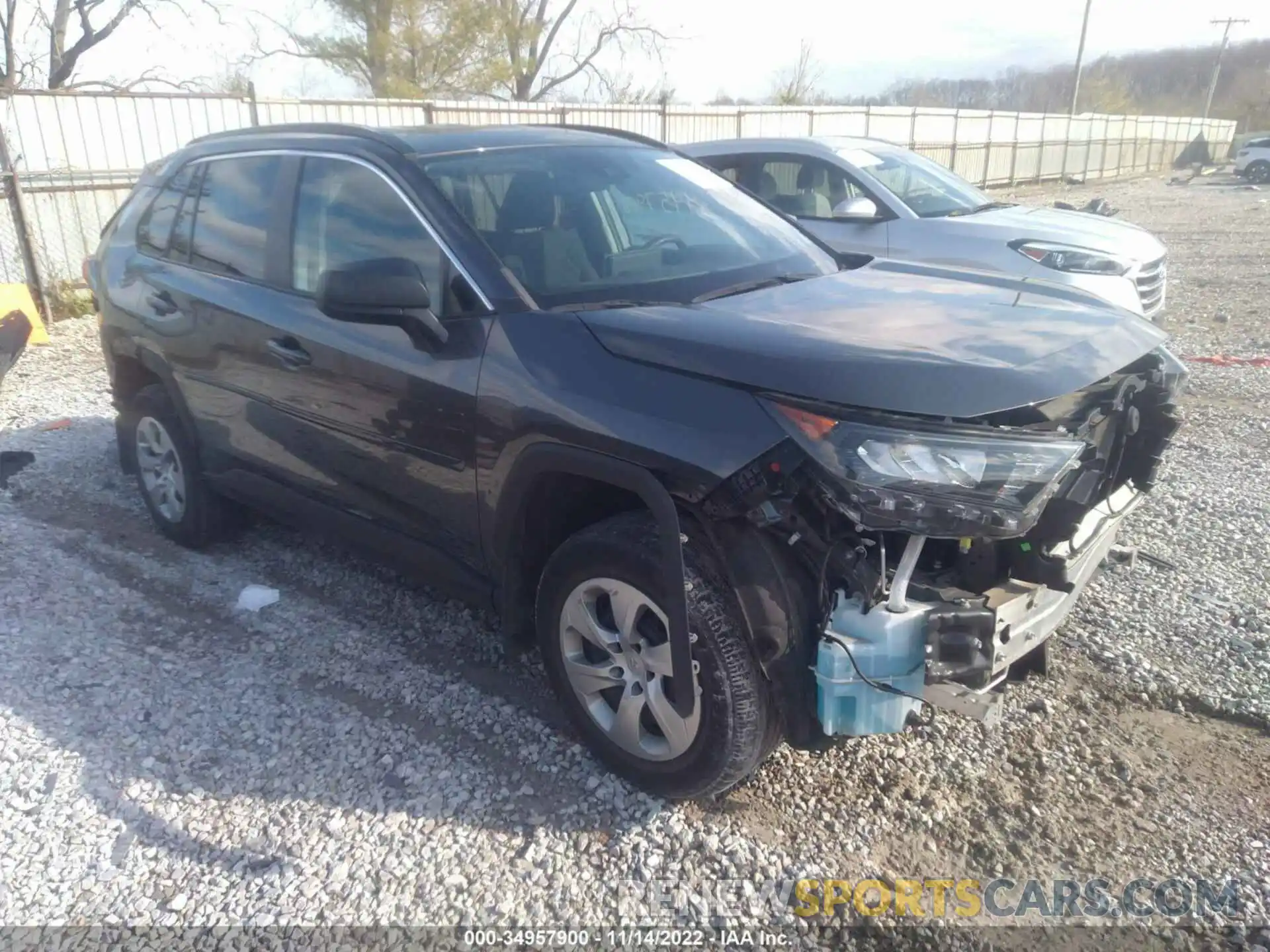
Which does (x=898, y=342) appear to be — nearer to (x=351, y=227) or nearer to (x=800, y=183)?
(x=351, y=227)

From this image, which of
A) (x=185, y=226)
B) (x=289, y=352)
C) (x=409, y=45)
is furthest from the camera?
(x=409, y=45)

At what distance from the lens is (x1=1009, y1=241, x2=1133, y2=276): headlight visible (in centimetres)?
692

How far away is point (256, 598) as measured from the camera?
4211mm

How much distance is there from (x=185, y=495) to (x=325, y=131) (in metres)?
1.91

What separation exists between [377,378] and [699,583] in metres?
1.41

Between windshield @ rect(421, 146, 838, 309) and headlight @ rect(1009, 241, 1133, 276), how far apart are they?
3.73m

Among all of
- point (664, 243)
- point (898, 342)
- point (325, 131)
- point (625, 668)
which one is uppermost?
point (325, 131)

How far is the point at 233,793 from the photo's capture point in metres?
2.96

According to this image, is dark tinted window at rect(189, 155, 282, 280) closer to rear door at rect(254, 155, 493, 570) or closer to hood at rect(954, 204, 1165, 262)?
rear door at rect(254, 155, 493, 570)

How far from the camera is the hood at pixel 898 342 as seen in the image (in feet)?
7.73

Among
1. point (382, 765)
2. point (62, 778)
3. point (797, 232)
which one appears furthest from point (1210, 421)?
point (62, 778)

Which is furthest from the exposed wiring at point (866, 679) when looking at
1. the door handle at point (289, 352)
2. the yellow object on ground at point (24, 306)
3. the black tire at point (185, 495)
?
the yellow object on ground at point (24, 306)

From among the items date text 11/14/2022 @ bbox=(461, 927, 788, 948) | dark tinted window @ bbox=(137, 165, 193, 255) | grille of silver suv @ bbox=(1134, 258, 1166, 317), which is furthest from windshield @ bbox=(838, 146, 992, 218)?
date text 11/14/2022 @ bbox=(461, 927, 788, 948)

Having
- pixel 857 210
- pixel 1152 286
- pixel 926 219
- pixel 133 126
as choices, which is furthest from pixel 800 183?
pixel 133 126
